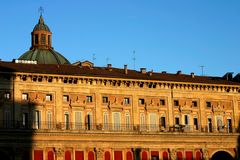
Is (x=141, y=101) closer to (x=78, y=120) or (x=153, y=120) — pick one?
(x=153, y=120)

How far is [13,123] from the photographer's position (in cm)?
5716

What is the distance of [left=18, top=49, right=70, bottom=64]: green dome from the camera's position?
78113 millimetres

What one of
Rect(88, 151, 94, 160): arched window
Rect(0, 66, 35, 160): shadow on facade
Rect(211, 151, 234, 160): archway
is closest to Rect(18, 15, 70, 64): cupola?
Rect(0, 66, 35, 160): shadow on facade

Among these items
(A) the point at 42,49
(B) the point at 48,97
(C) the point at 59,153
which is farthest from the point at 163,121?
(A) the point at 42,49

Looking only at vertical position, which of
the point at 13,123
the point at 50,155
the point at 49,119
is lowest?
the point at 50,155

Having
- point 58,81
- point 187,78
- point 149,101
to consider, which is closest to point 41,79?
point 58,81

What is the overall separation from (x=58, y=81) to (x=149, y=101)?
1037 cm

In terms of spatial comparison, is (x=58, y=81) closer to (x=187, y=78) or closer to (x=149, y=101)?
(x=149, y=101)

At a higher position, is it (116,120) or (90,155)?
(116,120)

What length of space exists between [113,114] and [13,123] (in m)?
10.7

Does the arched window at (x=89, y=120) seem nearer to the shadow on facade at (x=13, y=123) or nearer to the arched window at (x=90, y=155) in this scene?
the arched window at (x=90, y=155)

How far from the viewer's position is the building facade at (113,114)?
189 ft

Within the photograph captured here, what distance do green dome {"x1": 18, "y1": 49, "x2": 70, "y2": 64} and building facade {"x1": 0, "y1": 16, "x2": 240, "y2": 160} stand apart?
30.1 ft

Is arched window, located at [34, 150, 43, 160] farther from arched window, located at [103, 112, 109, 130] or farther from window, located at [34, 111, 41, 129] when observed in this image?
arched window, located at [103, 112, 109, 130]
